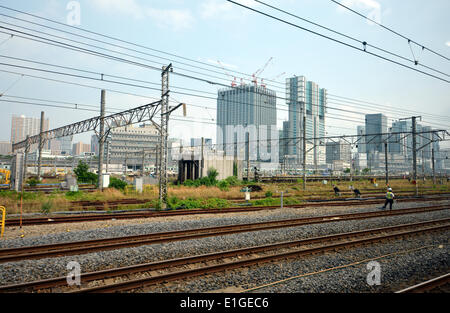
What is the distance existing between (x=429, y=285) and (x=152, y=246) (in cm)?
765

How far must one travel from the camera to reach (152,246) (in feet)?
29.6

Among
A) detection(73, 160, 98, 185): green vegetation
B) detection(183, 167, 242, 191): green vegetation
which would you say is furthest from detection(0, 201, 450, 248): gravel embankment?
detection(73, 160, 98, 185): green vegetation

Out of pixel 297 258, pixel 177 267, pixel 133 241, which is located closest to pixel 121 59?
pixel 133 241

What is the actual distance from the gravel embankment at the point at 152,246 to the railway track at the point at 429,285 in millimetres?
5026

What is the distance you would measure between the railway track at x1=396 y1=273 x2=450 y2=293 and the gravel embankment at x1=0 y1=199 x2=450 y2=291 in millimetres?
5026

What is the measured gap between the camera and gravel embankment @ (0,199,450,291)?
6.87m

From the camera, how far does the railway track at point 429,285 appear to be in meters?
5.71

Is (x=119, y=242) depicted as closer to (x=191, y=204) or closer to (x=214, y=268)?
(x=214, y=268)

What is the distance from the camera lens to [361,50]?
13.5 m

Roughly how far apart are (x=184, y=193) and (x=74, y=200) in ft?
30.5
